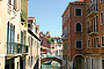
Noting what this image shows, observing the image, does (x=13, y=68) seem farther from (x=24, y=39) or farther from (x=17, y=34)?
(x=24, y=39)

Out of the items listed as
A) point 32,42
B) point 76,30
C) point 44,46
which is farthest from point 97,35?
point 44,46

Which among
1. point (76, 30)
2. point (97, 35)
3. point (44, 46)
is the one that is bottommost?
point (44, 46)

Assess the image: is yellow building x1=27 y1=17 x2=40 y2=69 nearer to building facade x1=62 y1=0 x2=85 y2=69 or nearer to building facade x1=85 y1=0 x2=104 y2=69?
building facade x1=62 y1=0 x2=85 y2=69

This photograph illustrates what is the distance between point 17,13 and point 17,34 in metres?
1.71

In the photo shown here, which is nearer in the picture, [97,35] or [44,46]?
[97,35]

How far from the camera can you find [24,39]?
1700 centimetres

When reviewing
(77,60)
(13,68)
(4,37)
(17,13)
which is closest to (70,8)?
(77,60)

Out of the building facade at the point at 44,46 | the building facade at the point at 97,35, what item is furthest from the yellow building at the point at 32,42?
the building facade at the point at 44,46

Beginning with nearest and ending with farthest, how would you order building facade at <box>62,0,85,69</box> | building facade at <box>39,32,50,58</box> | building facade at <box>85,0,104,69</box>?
building facade at <box>85,0,104,69</box> → building facade at <box>62,0,85,69</box> → building facade at <box>39,32,50,58</box>

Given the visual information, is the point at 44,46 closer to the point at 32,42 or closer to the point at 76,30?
the point at 76,30

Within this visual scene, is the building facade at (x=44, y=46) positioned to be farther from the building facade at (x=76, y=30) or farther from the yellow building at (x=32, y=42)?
the building facade at (x=76, y=30)

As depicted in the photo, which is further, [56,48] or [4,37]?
[56,48]

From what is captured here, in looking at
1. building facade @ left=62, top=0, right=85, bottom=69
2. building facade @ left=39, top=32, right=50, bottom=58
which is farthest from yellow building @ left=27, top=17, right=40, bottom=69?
building facade @ left=39, top=32, right=50, bottom=58

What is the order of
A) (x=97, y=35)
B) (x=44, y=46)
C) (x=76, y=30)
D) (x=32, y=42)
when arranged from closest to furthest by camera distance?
(x=97, y=35)
(x=32, y=42)
(x=76, y=30)
(x=44, y=46)
